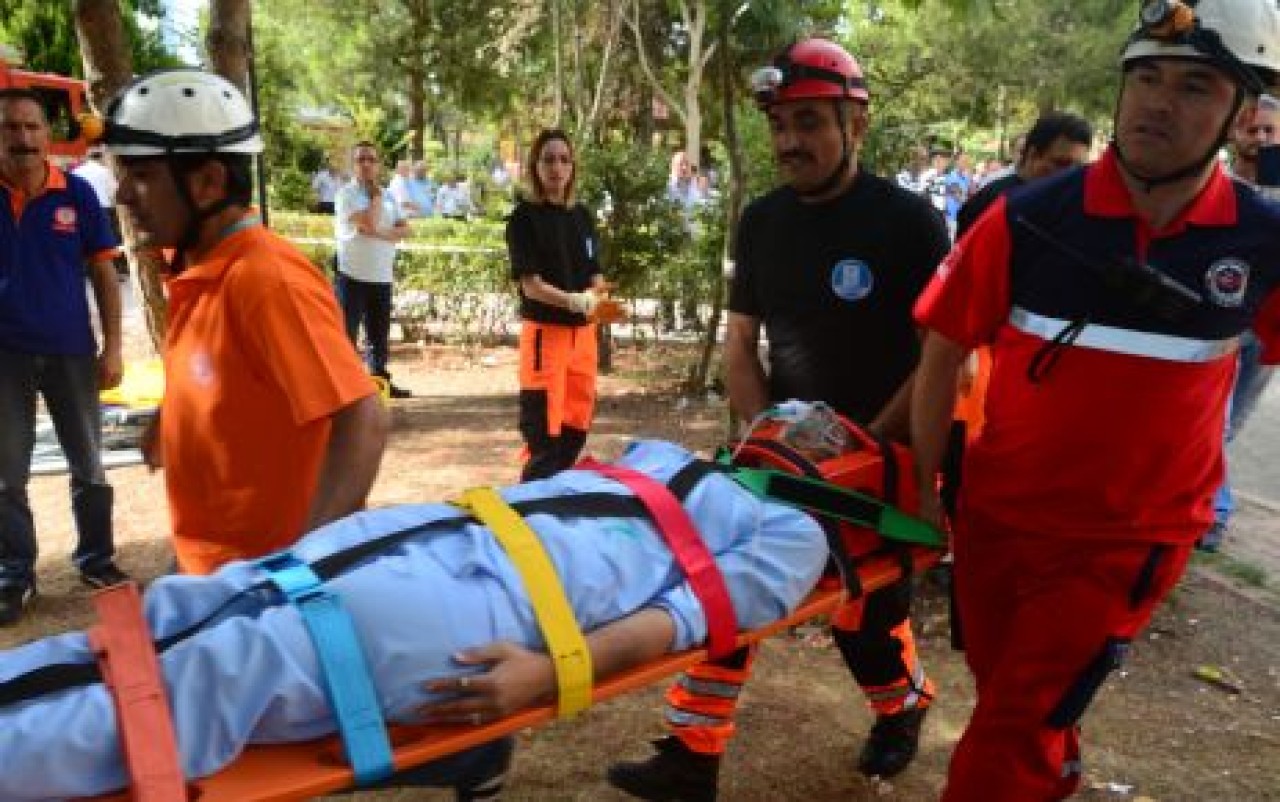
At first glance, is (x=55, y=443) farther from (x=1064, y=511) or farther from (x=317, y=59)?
(x=317, y=59)

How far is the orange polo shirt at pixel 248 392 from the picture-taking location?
6.72 feet

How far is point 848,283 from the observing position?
2.91 m

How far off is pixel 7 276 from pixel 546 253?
243 centimetres

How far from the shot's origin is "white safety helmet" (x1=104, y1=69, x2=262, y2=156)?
2.11 metres

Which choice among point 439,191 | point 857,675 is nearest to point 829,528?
point 857,675

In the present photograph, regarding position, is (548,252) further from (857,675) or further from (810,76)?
(857,675)

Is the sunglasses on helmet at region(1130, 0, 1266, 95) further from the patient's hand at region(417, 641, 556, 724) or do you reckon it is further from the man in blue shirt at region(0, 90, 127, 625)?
the man in blue shirt at region(0, 90, 127, 625)

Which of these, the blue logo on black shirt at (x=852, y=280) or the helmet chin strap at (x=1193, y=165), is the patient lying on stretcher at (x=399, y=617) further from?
the helmet chin strap at (x=1193, y=165)

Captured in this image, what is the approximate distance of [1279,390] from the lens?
880 cm

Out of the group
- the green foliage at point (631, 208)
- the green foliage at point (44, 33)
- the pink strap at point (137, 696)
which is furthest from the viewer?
the green foliage at point (44, 33)

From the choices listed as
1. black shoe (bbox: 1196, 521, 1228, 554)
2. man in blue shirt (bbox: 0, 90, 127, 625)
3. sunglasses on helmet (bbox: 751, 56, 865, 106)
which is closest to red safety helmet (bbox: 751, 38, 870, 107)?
sunglasses on helmet (bbox: 751, 56, 865, 106)

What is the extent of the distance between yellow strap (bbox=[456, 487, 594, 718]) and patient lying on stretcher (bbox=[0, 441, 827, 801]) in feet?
0.09

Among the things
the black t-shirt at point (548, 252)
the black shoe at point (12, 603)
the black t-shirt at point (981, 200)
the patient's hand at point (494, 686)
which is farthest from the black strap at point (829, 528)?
the black shoe at point (12, 603)

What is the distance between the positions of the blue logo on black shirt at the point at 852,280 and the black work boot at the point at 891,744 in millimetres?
1296
